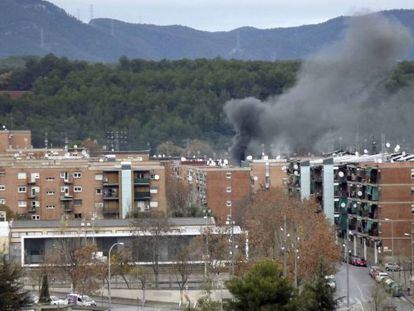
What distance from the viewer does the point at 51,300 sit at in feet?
132

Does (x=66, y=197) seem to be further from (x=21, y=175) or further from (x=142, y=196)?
(x=142, y=196)

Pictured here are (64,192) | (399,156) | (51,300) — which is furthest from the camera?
(399,156)

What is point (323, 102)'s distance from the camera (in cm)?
8400

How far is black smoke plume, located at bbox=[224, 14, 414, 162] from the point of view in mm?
76188

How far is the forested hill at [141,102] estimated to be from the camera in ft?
376

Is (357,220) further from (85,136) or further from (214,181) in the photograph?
(85,136)

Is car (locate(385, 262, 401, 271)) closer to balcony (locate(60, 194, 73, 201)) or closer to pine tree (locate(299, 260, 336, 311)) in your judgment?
balcony (locate(60, 194, 73, 201))

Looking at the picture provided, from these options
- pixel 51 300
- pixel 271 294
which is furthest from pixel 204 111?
pixel 271 294

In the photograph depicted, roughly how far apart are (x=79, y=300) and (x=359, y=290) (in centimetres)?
843

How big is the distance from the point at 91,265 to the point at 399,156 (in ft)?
81.0

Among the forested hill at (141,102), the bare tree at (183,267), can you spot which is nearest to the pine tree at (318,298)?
the bare tree at (183,267)

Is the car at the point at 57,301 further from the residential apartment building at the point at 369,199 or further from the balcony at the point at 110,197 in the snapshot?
the balcony at the point at 110,197

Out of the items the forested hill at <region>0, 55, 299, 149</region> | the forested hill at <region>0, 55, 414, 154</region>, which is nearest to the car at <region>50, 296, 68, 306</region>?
the forested hill at <region>0, 55, 414, 154</region>

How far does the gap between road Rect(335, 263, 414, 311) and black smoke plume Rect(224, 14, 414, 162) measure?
21815mm
